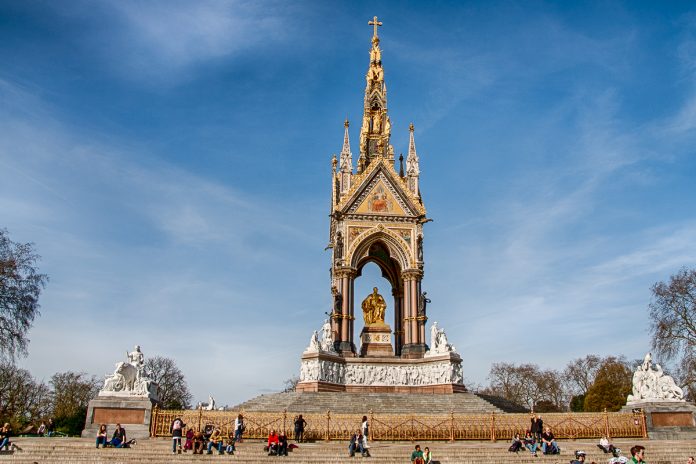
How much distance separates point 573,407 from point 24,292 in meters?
46.9

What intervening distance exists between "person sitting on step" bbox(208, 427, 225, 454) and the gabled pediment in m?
17.0

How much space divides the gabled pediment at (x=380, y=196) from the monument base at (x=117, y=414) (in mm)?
16090

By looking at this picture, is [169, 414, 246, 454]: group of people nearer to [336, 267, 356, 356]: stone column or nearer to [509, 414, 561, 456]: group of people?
[509, 414, 561, 456]: group of people

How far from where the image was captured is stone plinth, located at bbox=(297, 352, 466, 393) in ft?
91.6

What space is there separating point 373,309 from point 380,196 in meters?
6.22

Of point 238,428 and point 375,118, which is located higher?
point 375,118

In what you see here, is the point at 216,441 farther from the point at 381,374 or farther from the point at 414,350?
the point at 414,350

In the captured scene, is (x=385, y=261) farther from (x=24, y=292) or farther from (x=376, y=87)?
(x=24, y=292)

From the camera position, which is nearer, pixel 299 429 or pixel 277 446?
pixel 277 446

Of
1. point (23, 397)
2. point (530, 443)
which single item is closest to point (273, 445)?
point (530, 443)

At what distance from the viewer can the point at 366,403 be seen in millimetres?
25109

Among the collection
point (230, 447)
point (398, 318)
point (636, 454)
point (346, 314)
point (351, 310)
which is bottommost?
point (230, 447)

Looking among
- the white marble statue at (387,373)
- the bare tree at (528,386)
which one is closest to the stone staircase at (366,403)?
the white marble statue at (387,373)

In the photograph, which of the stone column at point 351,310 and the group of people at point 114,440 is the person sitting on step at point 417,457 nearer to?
the group of people at point 114,440
